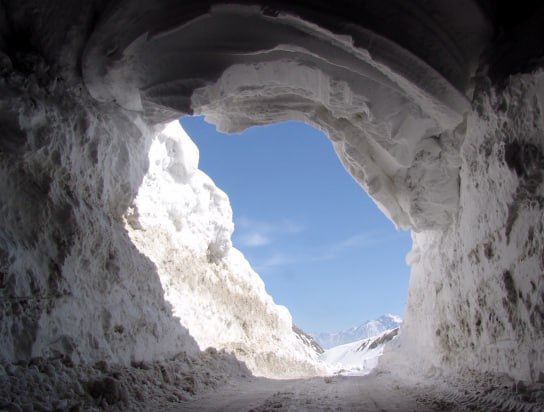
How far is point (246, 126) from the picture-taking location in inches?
251

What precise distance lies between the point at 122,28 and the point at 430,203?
15.1 ft

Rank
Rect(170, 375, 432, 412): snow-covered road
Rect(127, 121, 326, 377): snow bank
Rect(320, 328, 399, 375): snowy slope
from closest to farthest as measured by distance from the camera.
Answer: Rect(170, 375, 432, 412): snow-covered road < Rect(127, 121, 326, 377): snow bank < Rect(320, 328, 399, 375): snowy slope

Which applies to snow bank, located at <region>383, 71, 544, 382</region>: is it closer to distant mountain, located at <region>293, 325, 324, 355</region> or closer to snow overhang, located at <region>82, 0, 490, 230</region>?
snow overhang, located at <region>82, 0, 490, 230</region>

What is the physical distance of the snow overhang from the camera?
3.84 meters

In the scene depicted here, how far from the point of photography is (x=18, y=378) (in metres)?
3.10

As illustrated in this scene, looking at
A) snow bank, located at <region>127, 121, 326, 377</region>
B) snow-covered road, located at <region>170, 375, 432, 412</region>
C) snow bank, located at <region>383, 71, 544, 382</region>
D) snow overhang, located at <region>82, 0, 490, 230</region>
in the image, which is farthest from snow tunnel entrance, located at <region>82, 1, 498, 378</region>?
snow bank, located at <region>127, 121, 326, 377</region>

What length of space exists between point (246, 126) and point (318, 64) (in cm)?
206

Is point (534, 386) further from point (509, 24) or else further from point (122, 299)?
point (122, 299)

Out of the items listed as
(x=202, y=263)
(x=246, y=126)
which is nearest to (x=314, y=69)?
(x=246, y=126)

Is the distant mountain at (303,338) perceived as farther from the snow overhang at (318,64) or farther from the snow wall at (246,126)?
the snow overhang at (318,64)

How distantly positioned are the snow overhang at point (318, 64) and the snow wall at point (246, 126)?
0.02 metres

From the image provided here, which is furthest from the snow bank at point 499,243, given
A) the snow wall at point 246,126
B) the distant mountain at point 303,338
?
the distant mountain at point 303,338

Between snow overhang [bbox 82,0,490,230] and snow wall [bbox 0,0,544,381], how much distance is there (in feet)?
0.06

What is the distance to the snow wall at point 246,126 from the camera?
11.9ft
